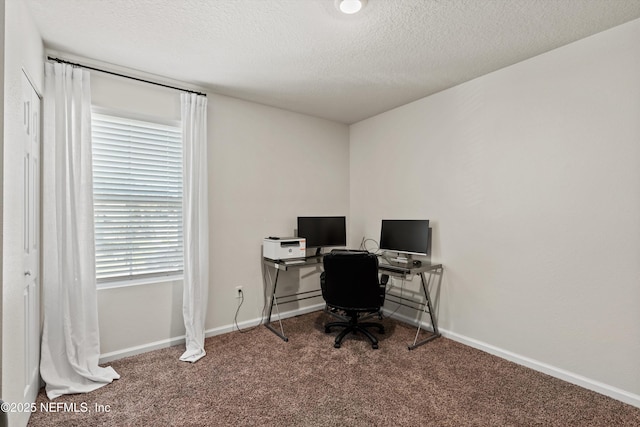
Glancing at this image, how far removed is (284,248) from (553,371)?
102 inches

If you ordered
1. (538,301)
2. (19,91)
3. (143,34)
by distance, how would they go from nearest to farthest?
(19,91)
(143,34)
(538,301)

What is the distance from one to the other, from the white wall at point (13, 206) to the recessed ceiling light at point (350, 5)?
1700 mm

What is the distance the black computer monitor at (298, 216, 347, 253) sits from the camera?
12.2 feet

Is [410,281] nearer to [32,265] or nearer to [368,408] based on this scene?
[368,408]

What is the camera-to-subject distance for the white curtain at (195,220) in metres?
2.92

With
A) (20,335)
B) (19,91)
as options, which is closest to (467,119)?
(19,91)

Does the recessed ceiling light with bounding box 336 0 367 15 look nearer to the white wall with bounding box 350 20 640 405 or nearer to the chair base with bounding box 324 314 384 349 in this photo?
the white wall with bounding box 350 20 640 405

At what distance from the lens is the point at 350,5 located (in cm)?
189

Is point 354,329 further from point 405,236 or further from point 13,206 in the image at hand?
point 13,206

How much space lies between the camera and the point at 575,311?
7.73 feet

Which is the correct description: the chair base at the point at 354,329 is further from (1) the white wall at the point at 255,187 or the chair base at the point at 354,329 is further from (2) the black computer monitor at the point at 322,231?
(2) the black computer monitor at the point at 322,231

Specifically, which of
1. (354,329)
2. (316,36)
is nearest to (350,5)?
(316,36)

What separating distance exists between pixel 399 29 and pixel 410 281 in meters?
2.60

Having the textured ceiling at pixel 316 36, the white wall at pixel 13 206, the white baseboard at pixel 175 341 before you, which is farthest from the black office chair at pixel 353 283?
the white wall at pixel 13 206
